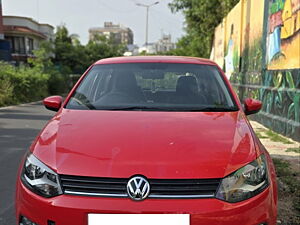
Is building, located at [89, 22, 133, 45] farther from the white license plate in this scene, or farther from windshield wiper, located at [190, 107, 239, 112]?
the white license plate

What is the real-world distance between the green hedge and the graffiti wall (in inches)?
380

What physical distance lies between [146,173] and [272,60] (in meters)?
7.84

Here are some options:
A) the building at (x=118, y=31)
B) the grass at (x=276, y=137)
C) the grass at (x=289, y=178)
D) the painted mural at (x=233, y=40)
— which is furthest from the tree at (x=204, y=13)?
the building at (x=118, y=31)

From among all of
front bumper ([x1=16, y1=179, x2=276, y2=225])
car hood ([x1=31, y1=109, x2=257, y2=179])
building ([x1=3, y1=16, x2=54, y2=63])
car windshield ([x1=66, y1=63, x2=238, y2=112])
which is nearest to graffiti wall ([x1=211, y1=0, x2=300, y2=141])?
car windshield ([x1=66, y1=63, x2=238, y2=112])

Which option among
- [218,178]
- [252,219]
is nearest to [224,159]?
[218,178]

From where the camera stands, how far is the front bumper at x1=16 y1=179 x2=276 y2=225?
2.05 metres

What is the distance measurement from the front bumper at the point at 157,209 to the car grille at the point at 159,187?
3 centimetres

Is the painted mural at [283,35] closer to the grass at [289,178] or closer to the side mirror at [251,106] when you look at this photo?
the grass at [289,178]

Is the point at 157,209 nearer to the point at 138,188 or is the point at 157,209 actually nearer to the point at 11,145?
the point at 138,188

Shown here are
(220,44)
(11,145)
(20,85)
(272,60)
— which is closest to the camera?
(11,145)

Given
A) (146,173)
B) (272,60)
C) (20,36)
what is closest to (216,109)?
(146,173)

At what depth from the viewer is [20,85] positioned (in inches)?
650

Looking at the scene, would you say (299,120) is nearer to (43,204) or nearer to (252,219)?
(252,219)

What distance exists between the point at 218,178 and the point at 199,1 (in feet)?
72.0
